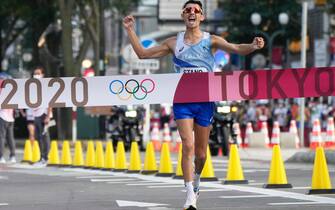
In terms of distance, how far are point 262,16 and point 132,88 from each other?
47.2m

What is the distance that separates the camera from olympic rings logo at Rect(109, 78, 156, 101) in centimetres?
1208

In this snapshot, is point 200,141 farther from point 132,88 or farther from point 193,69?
point 132,88

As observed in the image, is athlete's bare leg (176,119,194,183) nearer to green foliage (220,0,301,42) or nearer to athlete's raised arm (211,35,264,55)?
athlete's raised arm (211,35,264,55)

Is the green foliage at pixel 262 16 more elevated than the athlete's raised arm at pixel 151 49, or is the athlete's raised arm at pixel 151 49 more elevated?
the green foliage at pixel 262 16

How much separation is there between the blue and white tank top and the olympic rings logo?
81cm

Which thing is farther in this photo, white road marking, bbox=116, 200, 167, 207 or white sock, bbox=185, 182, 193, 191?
white road marking, bbox=116, 200, 167, 207

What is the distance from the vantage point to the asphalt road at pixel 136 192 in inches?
476

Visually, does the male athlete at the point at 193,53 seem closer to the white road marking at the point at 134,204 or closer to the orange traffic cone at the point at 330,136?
the white road marking at the point at 134,204

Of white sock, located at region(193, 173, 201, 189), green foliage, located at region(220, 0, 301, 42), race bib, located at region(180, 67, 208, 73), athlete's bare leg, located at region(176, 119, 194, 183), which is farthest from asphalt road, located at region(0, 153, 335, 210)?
green foliage, located at region(220, 0, 301, 42)

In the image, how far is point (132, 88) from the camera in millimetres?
12086

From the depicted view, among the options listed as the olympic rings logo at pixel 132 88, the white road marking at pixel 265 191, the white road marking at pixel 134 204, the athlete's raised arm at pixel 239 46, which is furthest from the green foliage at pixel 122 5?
the athlete's raised arm at pixel 239 46

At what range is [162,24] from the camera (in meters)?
42.8

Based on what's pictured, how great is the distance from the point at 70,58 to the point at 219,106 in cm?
1062

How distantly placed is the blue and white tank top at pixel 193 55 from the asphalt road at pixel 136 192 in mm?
1392
